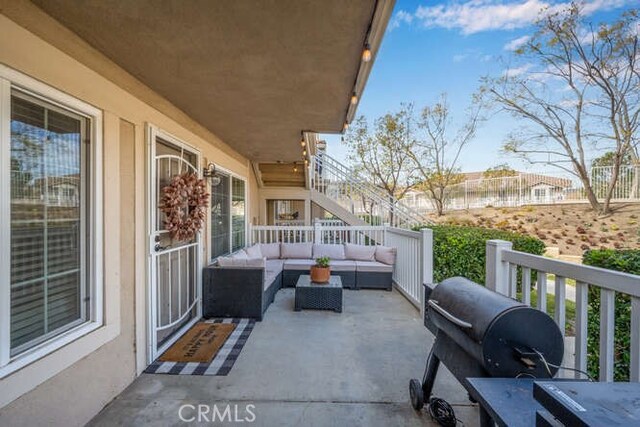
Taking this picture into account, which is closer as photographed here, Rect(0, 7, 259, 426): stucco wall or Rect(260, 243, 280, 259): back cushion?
Rect(0, 7, 259, 426): stucco wall

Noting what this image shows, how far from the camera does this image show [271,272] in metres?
4.81

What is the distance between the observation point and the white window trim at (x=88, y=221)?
151cm

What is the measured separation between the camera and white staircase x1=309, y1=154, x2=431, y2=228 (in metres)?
7.96

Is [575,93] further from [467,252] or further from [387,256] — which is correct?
[387,256]

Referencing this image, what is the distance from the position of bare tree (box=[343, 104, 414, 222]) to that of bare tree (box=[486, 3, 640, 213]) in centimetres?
376

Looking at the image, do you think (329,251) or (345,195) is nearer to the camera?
(329,251)

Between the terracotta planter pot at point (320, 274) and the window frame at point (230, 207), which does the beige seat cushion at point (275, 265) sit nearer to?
the window frame at point (230, 207)

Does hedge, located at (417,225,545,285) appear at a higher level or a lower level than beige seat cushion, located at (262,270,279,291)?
higher

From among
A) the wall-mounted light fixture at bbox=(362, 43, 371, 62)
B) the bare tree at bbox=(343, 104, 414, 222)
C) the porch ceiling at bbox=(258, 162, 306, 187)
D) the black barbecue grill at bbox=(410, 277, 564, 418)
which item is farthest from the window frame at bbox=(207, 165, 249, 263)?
the bare tree at bbox=(343, 104, 414, 222)

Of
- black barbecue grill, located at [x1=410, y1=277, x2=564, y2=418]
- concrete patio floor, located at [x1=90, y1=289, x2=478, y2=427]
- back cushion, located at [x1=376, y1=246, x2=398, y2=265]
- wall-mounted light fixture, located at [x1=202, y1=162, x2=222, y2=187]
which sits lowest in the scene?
concrete patio floor, located at [x1=90, y1=289, x2=478, y2=427]

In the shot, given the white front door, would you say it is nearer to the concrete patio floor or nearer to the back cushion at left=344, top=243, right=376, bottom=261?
the concrete patio floor

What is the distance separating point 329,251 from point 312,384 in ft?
11.6

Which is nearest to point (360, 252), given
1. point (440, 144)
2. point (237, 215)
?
point (237, 215)

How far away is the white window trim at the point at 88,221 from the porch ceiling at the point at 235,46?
46cm
